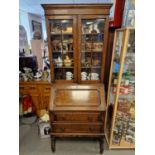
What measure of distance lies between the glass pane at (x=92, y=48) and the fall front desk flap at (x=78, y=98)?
20cm

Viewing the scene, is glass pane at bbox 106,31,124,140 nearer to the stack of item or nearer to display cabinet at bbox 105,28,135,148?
display cabinet at bbox 105,28,135,148

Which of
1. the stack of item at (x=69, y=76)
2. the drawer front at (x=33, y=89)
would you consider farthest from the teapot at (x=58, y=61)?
the drawer front at (x=33, y=89)

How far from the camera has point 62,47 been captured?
Answer: 2340 mm

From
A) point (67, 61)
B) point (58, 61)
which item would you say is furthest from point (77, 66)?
point (58, 61)

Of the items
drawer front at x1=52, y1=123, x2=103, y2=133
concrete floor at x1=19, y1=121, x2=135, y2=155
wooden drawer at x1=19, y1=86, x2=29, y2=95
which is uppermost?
wooden drawer at x1=19, y1=86, x2=29, y2=95

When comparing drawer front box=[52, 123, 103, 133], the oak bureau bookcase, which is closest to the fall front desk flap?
the oak bureau bookcase

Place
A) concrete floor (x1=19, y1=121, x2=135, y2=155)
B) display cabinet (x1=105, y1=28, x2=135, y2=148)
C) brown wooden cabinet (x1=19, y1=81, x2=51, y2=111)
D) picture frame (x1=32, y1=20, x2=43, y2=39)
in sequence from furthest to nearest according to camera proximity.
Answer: picture frame (x1=32, y1=20, x2=43, y2=39)
brown wooden cabinet (x1=19, y1=81, x2=51, y2=111)
concrete floor (x1=19, y1=121, x2=135, y2=155)
display cabinet (x1=105, y1=28, x2=135, y2=148)

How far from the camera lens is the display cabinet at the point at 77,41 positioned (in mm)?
2076

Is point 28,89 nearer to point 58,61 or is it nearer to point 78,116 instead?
point 58,61

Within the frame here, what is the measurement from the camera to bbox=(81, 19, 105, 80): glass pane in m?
2.23

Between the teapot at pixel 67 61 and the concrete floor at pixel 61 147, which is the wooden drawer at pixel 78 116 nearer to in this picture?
the concrete floor at pixel 61 147

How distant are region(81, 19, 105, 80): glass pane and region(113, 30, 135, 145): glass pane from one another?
16.0 inches
